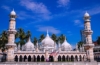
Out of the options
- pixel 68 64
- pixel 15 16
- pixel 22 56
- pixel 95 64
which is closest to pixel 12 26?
pixel 15 16

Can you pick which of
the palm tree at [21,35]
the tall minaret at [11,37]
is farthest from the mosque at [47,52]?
the palm tree at [21,35]

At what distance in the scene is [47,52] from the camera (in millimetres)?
45812

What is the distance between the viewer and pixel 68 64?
83.5 feet

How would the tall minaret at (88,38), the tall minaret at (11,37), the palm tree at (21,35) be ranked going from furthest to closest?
the palm tree at (21,35), the tall minaret at (88,38), the tall minaret at (11,37)

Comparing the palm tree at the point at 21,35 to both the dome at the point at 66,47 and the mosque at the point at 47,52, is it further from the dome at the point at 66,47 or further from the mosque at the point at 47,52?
the dome at the point at 66,47

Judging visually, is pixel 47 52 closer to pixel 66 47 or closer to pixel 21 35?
pixel 66 47

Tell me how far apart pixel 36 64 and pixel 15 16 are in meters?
15.7

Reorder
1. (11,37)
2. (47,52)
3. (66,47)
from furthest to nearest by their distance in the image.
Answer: (66,47) < (47,52) < (11,37)

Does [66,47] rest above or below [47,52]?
above

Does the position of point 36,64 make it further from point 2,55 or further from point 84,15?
point 2,55

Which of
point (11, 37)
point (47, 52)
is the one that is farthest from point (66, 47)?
point (11, 37)

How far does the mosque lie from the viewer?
34.6 m

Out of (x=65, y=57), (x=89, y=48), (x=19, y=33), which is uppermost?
(x=19, y=33)

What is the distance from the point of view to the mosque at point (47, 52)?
114ft
